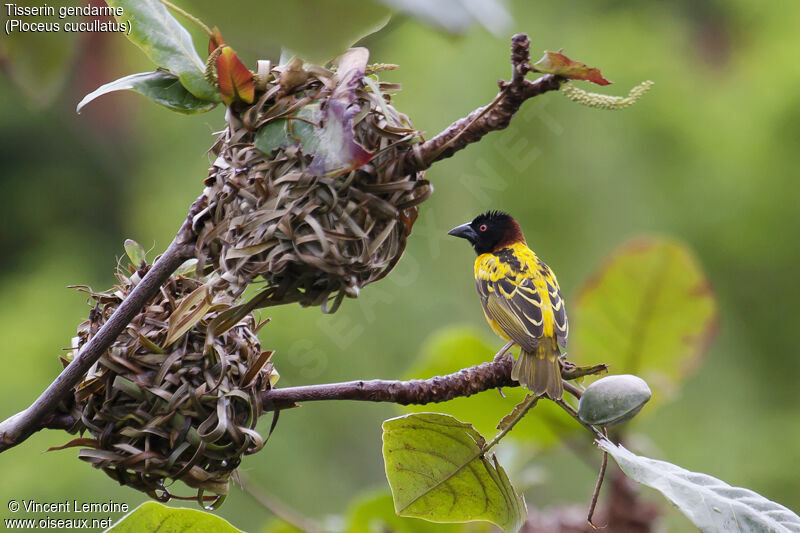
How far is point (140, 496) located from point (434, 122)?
2382 millimetres

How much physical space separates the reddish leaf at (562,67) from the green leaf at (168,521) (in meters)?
0.61

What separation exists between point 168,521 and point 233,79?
0.51 m

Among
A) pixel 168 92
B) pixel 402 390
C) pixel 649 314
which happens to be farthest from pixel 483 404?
pixel 168 92

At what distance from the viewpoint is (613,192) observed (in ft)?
15.3

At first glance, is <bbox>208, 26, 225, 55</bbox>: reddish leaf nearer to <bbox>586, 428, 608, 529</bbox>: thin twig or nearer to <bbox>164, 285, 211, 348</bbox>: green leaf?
<bbox>164, 285, 211, 348</bbox>: green leaf

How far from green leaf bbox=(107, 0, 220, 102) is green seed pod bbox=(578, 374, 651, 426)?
1.72ft

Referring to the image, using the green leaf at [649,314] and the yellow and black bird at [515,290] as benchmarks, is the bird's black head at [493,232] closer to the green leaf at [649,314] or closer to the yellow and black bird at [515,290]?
the yellow and black bird at [515,290]

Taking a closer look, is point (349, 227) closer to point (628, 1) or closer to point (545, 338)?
point (545, 338)

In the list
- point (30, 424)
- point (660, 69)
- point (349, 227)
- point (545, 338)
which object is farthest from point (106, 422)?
point (660, 69)

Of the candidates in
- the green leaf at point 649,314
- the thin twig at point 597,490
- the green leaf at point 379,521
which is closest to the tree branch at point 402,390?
the thin twig at point 597,490

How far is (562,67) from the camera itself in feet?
2.15

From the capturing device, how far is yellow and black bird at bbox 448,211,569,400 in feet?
5.76

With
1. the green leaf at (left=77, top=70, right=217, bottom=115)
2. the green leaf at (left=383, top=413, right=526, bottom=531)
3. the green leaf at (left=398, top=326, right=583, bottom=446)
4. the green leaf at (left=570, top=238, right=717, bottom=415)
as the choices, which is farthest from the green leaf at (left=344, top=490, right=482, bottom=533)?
the green leaf at (left=77, top=70, right=217, bottom=115)

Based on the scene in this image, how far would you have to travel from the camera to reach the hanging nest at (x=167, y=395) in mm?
885
